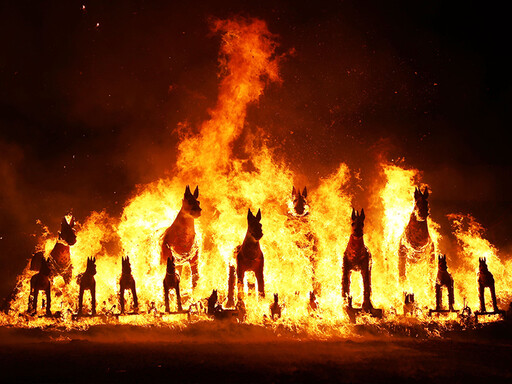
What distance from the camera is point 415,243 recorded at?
13.8m

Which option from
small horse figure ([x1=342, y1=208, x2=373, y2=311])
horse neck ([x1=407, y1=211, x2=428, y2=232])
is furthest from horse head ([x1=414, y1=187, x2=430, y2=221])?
small horse figure ([x1=342, y1=208, x2=373, y2=311])

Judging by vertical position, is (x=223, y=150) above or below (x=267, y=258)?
above

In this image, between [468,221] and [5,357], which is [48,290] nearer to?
[5,357]

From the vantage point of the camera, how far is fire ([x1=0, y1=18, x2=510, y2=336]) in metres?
14.3

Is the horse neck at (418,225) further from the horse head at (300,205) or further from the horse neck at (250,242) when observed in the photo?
the horse neck at (250,242)

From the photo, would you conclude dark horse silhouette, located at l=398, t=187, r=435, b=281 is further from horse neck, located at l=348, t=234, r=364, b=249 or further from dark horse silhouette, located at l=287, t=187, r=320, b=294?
dark horse silhouette, located at l=287, t=187, r=320, b=294

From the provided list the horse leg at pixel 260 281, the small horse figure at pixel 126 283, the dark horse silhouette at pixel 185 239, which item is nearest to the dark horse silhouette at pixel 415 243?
the horse leg at pixel 260 281

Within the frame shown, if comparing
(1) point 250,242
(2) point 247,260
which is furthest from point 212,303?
(1) point 250,242

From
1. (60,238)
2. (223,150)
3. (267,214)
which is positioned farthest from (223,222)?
(60,238)

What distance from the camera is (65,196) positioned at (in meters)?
19.5

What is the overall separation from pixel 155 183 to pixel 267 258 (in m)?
6.06

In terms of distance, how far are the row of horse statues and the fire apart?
1.25ft

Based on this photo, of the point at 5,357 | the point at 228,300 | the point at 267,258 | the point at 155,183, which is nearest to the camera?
the point at 5,357

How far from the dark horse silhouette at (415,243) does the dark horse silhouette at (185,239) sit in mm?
6133
